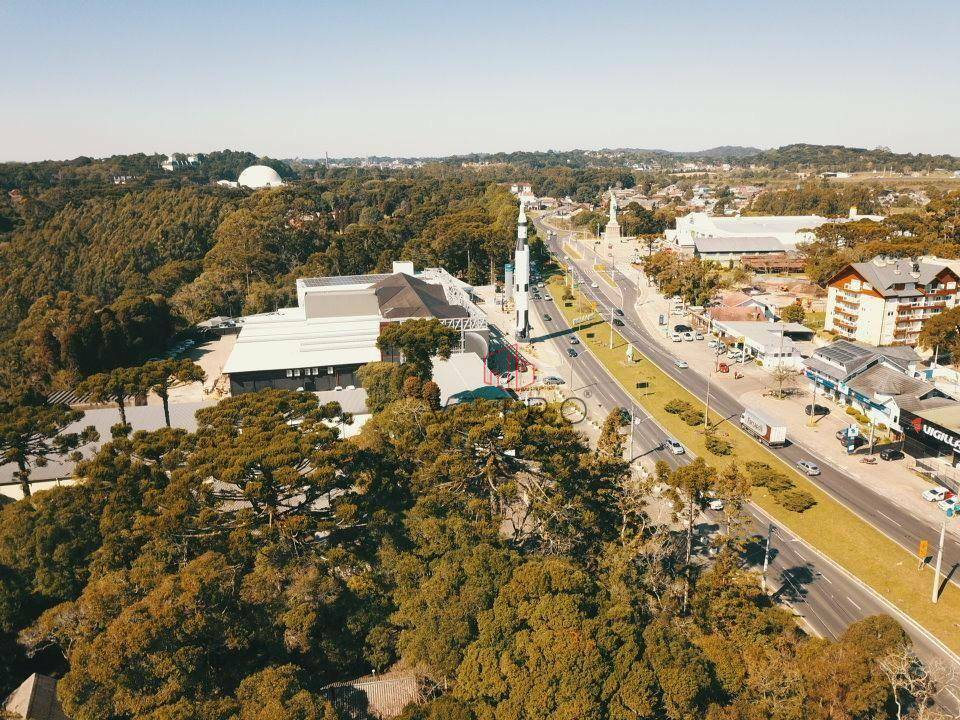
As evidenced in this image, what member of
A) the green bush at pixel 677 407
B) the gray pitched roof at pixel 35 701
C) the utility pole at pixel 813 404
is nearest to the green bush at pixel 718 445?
the green bush at pixel 677 407

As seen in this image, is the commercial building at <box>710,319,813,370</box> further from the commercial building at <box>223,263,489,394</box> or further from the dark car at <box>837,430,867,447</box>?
the commercial building at <box>223,263,489,394</box>

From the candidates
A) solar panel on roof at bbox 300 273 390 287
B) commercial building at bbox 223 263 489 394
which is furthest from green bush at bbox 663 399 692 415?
solar panel on roof at bbox 300 273 390 287

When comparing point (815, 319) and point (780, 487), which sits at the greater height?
point (815, 319)

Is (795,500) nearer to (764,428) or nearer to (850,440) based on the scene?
(764,428)

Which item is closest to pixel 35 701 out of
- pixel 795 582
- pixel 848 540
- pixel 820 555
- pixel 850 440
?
pixel 795 582

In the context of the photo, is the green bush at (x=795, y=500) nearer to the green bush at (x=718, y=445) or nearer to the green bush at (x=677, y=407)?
the green bush at (x=718, y=445)

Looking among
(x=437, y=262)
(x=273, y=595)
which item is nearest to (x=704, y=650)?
(x=273, y=595)

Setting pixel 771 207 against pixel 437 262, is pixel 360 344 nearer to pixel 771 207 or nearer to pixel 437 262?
pixel 437 262
